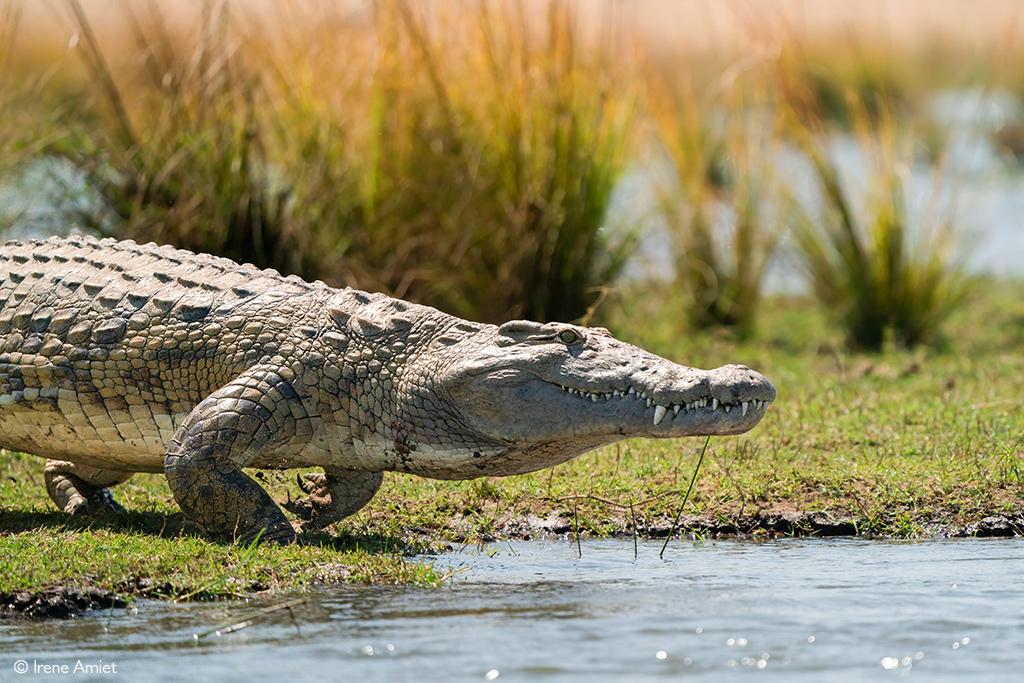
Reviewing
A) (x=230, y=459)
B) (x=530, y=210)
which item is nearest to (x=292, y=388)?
(x=230, y=459)

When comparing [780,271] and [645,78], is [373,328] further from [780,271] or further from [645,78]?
[780,271]

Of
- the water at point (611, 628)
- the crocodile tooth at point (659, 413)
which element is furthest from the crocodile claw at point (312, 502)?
the crocodile tooth at point (659, 413)

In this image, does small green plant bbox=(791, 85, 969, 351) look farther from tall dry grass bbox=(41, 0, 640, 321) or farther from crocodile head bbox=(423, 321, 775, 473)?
crocodile head bbox=(423, 321, 775, 473)

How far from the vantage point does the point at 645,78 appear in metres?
9.65

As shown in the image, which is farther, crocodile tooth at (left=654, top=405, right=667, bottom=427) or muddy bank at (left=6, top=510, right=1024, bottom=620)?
muddy bank at (left=6, top=510, right=1024, bottom=620)

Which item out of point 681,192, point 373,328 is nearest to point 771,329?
point 681,192

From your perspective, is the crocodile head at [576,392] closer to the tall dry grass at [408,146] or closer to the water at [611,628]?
the water at [611,628]

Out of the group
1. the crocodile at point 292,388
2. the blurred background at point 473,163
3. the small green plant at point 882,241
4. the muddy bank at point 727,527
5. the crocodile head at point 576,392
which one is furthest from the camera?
the small green plant at point 882,241

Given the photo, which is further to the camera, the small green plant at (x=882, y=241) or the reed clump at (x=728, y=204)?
the reed clump at (x=728, y=204)

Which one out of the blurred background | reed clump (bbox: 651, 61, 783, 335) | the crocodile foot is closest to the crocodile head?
the crocodile foot

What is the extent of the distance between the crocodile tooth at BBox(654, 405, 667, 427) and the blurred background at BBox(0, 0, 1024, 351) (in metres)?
3.28

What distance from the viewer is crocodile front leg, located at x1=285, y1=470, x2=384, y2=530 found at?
546 cm

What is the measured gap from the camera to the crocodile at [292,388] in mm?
4809

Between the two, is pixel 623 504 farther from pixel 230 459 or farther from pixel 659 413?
pixel 230 459
